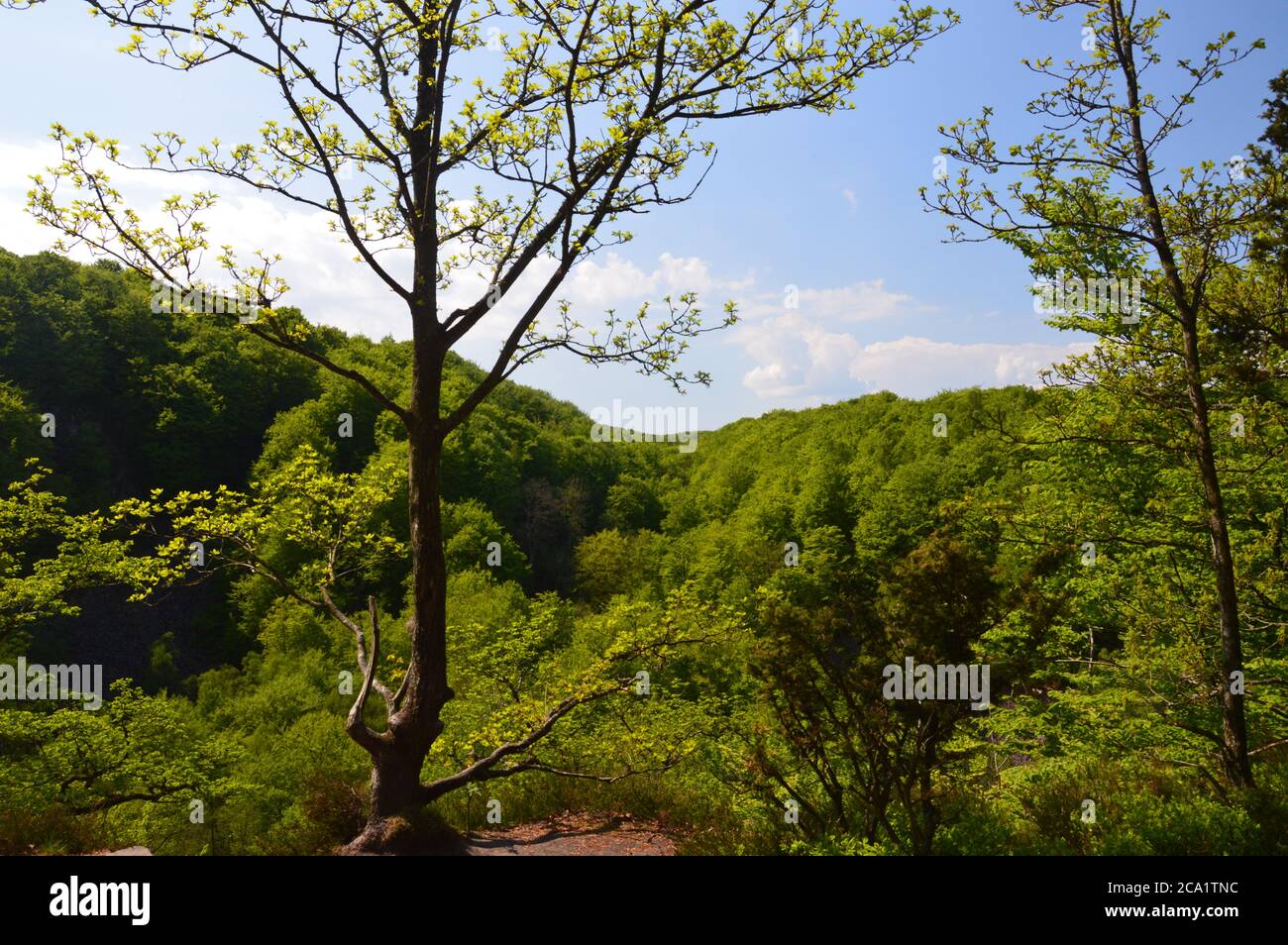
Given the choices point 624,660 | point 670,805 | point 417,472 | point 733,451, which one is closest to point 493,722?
point 624,660

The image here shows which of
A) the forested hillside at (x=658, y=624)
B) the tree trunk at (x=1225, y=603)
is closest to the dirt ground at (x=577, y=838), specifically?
the forested hillside at (x=658, y=624)

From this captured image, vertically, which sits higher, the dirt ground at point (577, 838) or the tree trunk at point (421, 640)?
the tree trunk at point (421, 640)

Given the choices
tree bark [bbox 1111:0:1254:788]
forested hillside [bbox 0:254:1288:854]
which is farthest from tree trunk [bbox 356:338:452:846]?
tree bark [bbox 1111:0:1254:788]

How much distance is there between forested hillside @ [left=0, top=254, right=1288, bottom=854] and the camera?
680 centimetres

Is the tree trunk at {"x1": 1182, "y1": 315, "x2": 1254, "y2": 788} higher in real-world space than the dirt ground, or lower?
higher

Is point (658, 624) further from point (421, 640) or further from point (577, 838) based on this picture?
point (421, 640)

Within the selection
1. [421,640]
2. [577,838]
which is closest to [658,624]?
[577,838]

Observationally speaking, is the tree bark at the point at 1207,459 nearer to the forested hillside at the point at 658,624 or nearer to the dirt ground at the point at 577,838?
the forested hillside at the point at 658,624

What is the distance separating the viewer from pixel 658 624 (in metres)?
9.46

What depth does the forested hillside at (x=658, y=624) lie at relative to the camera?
6801 millimetres

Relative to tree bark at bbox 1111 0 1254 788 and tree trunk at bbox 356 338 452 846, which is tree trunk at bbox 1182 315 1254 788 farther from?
tree trunk at bbox 356 338 452 846

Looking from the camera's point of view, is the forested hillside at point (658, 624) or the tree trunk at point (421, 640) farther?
the tree trunk at point (421, 640)

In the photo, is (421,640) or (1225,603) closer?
(1225,603)

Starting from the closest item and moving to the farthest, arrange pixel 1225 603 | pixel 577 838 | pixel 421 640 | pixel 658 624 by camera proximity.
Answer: pixel 1225 603 → pixel 421 640 → pixel 577 838 → pixel 658 624
